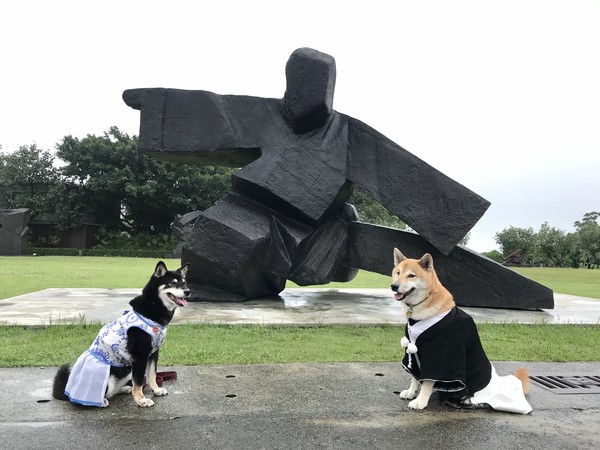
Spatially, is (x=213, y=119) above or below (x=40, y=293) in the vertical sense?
above

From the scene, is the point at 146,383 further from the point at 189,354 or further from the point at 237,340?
the point at 237,340

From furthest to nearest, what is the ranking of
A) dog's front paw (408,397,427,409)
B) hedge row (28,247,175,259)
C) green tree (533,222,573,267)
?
green tree (533,222,573,267) < hedge row (28,247,175,259) < dog's front paw (408,397,427,409)

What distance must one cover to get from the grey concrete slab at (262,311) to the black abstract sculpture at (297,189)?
1.75ft

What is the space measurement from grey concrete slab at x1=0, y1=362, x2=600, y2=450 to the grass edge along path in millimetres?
654

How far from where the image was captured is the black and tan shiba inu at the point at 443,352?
3.59 meters

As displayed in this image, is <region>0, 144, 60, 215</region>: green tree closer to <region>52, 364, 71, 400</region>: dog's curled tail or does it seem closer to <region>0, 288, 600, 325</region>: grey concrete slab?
<region>0, 288, 600, 325</region>: grey concrete slab

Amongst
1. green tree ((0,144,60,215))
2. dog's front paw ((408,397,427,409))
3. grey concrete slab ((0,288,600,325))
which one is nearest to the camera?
dog's front paw ((408,397,427,409))

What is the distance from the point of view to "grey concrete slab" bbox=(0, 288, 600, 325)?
7055mm

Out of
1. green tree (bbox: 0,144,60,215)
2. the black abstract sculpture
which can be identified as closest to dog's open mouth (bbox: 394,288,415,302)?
the black abstract sculpture

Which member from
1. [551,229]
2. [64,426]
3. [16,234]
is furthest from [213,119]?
[551,229]

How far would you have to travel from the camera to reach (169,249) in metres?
34.5

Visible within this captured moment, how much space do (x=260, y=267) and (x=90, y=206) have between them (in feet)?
100

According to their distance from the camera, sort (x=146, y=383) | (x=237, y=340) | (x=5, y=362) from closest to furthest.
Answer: (x=146, y=383) → (x=5, y=362) → (x=237, y=340)

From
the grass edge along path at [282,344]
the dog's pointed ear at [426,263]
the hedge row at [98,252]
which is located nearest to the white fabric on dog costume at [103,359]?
the grass edge along path at [282,344]
